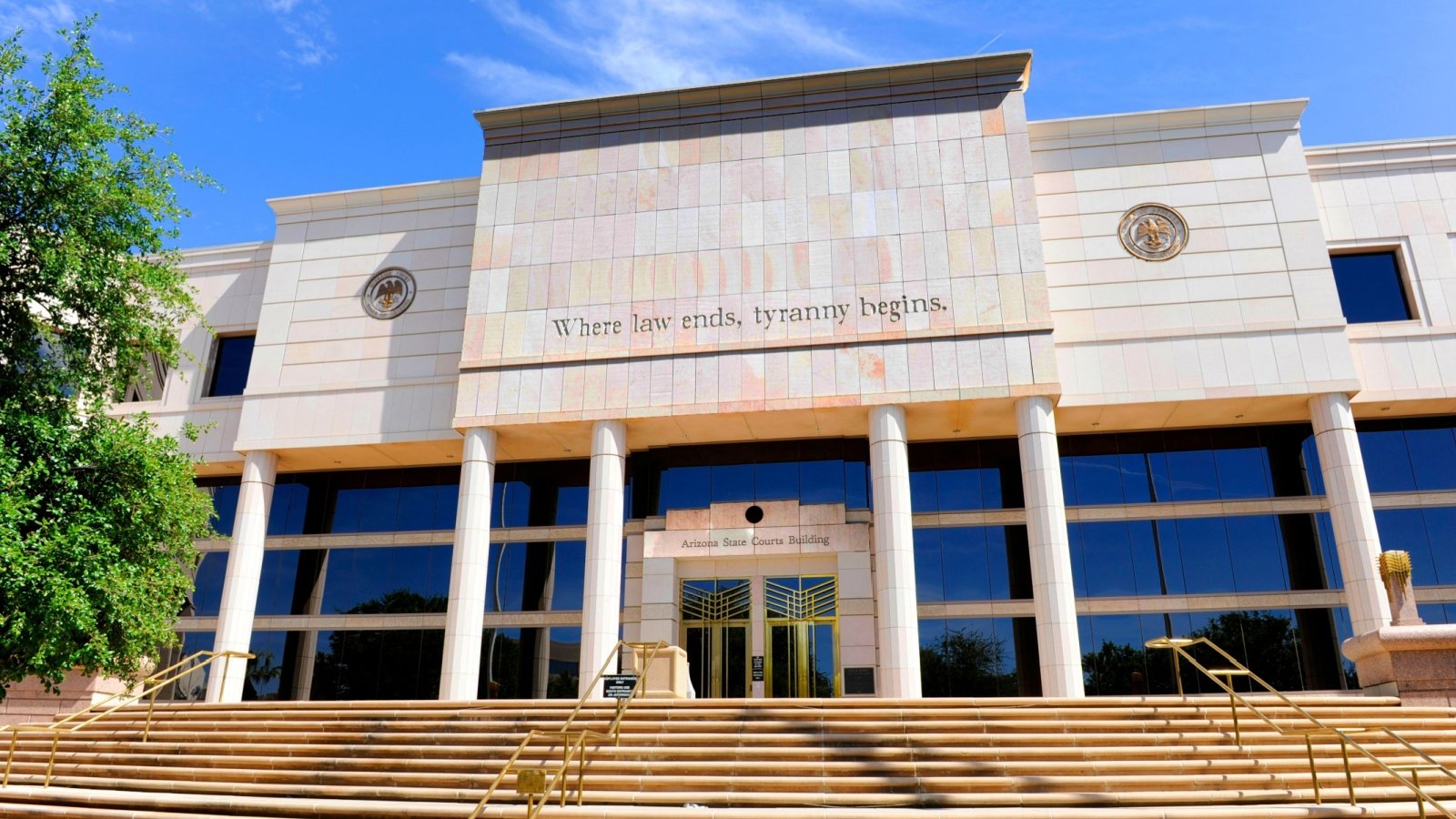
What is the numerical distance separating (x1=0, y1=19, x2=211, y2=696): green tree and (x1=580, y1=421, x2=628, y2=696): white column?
9.40 meters

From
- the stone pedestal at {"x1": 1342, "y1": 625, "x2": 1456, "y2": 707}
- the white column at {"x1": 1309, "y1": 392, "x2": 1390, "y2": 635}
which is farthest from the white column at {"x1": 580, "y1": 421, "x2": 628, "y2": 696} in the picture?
the white column at {"x1": 1309, "y1": 392, "x2": 1390, "y2": 635}

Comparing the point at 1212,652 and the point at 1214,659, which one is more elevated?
the point at 1212,652

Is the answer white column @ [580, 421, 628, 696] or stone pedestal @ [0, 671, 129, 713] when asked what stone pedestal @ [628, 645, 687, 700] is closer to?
white column @ [580, 421, 628, 696]

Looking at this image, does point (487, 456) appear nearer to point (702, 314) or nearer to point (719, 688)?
point (702, 314)

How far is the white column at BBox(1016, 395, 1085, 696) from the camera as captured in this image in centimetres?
2178

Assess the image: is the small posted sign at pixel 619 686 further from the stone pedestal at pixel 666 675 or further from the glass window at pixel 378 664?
the glass window at pixel 378 664

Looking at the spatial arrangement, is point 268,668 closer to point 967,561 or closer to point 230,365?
point 230,365

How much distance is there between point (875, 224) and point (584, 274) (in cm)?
838

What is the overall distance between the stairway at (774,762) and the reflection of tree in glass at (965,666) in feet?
27.1

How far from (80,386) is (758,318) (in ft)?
52.2

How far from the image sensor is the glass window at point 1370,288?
26.0m

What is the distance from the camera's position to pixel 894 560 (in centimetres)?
2312

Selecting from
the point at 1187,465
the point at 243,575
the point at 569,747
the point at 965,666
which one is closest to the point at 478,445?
the point at 243,575

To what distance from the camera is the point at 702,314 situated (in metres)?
25.7
